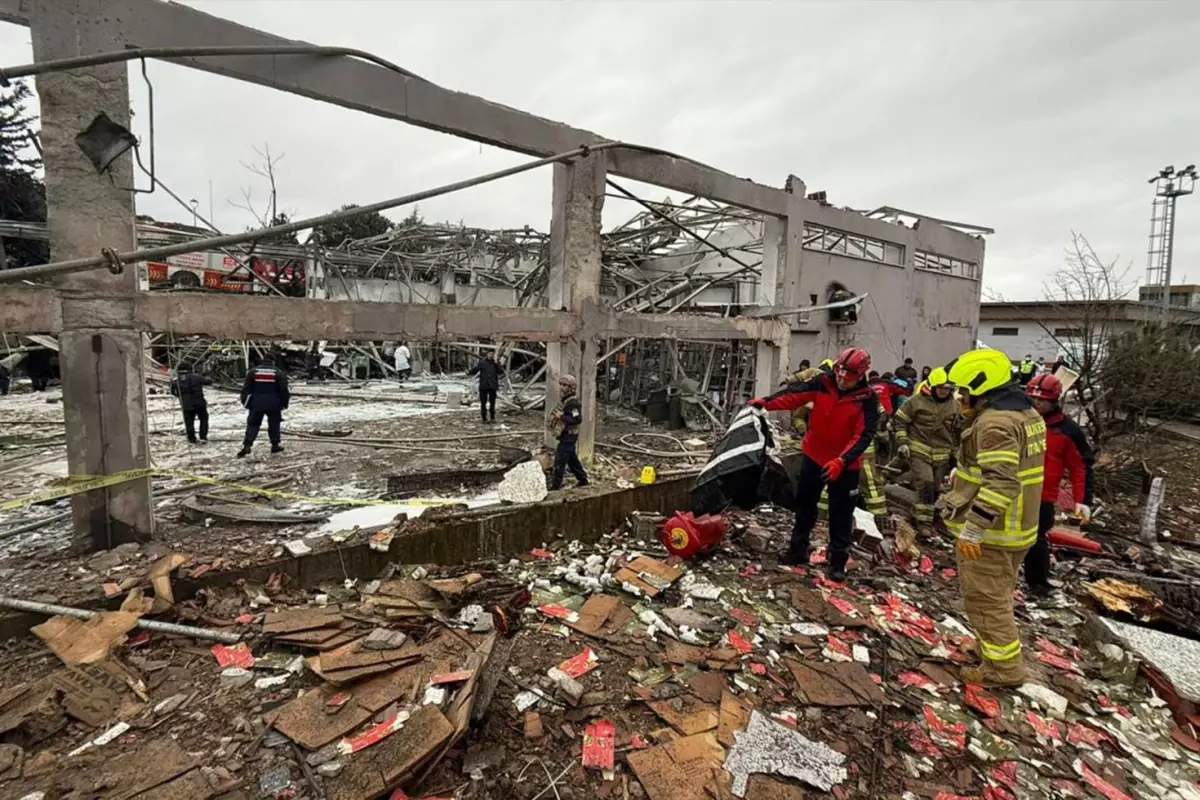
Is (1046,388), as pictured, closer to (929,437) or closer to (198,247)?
(929,437)

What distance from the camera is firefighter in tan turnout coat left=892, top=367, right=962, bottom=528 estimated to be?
6.27m

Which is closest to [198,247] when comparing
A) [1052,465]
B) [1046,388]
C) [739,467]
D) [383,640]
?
[383,640]

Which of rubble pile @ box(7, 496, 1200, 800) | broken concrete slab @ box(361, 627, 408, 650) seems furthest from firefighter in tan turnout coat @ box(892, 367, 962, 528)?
broken concrete slab @ box(361, 627, 408, 650)

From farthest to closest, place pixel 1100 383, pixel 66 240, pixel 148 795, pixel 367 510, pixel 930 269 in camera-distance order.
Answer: pixel 930 269
pixel 1100 383
pixel 367 510
pixel 66 240
pixel 148 795

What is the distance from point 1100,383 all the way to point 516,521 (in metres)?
9.42

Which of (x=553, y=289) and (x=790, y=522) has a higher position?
(x=553, y=289)

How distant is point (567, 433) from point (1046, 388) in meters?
4.78

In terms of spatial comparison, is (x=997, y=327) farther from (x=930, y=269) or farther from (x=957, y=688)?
→ (x=957, y=688)

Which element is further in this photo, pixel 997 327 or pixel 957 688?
pixel 997 327

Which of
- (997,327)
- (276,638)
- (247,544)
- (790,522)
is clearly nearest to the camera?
(276,638)

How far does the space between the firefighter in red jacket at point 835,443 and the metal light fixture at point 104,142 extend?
582cm

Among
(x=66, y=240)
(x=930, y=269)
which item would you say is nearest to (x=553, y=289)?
(x=66, y=240)

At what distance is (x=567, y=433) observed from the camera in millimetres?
6781

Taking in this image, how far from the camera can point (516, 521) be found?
507cm
